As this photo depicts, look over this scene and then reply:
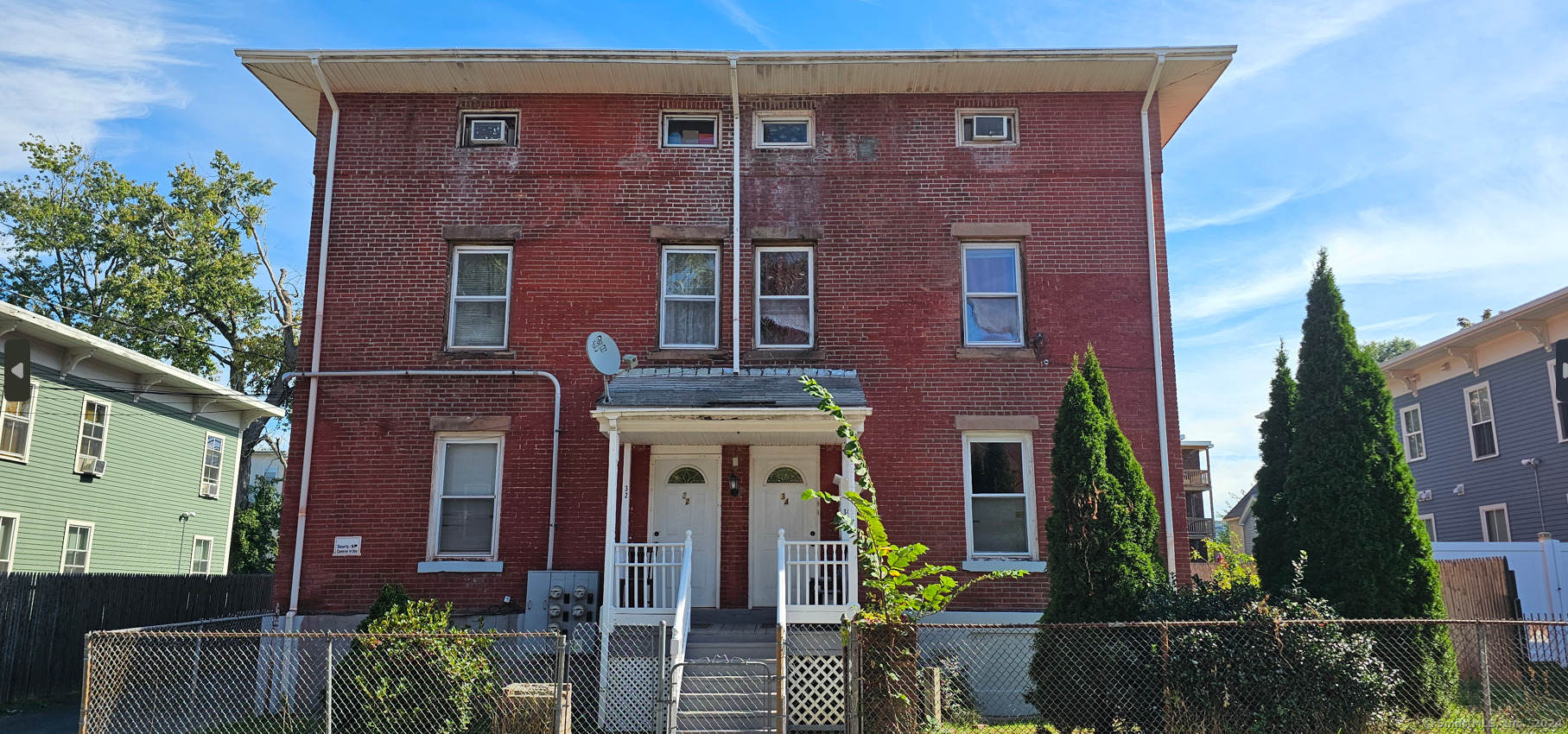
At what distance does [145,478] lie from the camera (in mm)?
21516

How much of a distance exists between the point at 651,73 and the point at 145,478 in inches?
581

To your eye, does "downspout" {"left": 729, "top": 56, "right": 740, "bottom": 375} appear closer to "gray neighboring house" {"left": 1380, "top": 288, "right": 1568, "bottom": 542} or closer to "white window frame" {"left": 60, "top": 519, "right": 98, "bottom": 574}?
"white window frame" {"left": 60, "top": 519, "right": 98, "bottom": 574}

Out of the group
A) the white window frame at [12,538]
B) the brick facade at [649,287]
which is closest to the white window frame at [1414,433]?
the brick facade at [649,287]

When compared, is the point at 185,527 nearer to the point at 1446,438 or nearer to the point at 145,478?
the point at 145,478

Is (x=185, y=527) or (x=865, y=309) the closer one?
(x=865, y=309)

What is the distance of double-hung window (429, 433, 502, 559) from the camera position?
45.3ft

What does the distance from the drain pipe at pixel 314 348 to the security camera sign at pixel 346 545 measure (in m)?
0.44

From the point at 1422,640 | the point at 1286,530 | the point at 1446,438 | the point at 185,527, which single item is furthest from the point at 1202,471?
the point at 185,527

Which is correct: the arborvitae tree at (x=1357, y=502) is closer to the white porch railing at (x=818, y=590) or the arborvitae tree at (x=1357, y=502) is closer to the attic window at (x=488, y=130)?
the white porch railing at (x=818, y=590)

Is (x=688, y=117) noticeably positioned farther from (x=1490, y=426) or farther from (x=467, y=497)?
(x=1490, y=426)

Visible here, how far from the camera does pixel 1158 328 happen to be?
46.3 feet

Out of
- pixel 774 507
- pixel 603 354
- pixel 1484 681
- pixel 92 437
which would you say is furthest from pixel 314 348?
pixel 1484 681

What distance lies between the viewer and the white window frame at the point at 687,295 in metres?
14.4

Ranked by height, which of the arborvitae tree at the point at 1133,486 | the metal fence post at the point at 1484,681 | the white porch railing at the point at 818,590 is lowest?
the metal fence post at the point at 1484,681
